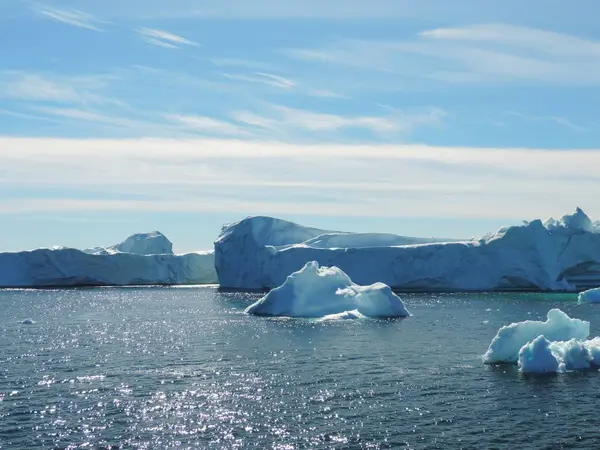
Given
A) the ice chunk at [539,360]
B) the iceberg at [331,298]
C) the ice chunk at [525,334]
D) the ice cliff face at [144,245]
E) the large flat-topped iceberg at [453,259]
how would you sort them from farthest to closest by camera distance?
the ice cliff face at [144,245], the large flat-topped iceberg at [453,259], the iceberg at [331,298], the ice chunk at [525,334], the ice chunk at [539,360]

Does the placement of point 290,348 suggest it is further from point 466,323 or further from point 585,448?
point 585,448

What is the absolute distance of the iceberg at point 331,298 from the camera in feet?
146

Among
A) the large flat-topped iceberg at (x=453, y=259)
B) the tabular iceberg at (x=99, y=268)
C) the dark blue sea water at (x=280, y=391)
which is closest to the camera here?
the dark blue sea water at (x=280, y=391)

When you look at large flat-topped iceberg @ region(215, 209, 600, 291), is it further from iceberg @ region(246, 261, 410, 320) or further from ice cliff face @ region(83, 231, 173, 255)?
ice cliff face @ region(83, 231, 173, 255)

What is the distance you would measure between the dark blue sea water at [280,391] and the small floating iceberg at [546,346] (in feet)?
2.21

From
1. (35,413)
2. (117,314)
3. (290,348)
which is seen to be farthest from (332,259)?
(35,413)

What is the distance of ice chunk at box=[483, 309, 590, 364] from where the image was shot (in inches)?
1004

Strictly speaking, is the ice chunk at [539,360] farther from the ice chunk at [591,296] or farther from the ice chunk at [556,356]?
the ice chunk at [591,296]

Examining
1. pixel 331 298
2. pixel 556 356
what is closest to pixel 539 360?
pixel 556 356

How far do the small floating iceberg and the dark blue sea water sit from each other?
67 cm

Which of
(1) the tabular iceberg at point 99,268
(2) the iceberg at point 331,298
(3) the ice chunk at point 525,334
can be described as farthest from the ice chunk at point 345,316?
(1) the tabular iceberg at point 99,268

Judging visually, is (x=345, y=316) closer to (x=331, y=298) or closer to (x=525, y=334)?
(x=331, y=298)

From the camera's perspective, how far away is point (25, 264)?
82.9 meters

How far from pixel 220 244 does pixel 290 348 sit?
4221 cm
